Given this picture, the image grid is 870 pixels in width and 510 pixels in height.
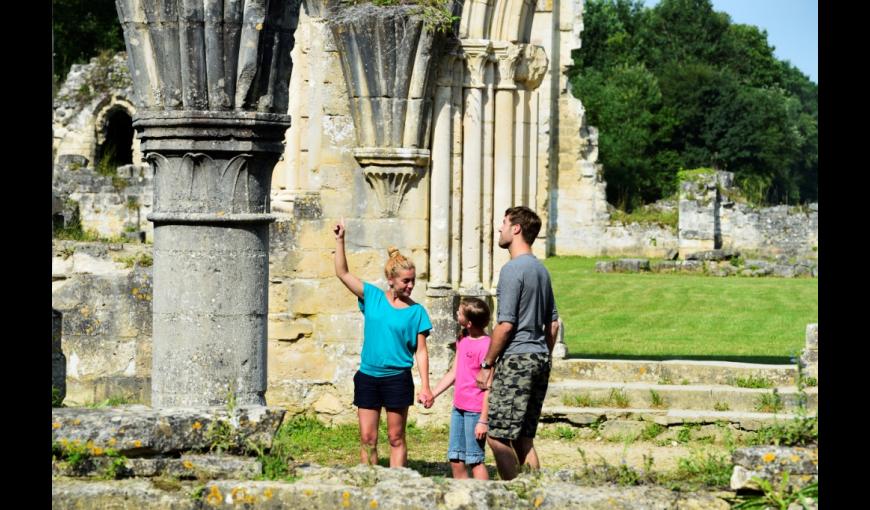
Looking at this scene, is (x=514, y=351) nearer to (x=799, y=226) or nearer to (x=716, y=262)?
(x=716, y=262)

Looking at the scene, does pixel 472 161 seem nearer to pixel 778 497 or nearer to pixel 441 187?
pixel 441 187

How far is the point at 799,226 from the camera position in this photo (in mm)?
38844

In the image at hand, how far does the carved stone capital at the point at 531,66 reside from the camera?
12156 millimetres

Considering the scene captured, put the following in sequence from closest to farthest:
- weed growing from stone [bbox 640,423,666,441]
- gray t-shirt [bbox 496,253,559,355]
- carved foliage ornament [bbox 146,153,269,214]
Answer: carved foliage ornament [bbox 146,153,269,214]
gray t-shirt [bbox 496,253,559,355]
weed growing from stone [bbox 640,423,666,441]

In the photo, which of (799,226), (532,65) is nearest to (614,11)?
(799,226)

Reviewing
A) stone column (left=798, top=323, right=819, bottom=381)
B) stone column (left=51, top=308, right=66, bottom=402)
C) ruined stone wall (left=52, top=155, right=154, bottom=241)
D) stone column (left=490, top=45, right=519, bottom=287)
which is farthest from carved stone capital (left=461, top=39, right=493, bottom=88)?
ruined stone wall (left=52, top=155, right=154, bottom=241)

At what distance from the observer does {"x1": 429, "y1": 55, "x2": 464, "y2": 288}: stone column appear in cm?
1155

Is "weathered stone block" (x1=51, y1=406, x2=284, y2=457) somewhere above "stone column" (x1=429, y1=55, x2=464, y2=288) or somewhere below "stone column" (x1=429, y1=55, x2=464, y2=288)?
below

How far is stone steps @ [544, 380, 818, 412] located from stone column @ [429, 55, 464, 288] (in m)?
1.33

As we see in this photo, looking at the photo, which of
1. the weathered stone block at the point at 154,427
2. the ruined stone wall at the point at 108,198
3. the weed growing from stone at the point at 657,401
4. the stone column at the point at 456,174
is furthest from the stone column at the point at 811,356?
the ruined stone wall at the point at 108,198

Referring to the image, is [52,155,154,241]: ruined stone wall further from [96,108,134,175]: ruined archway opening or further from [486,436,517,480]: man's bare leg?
[486,436,517,480]: man's bare leg

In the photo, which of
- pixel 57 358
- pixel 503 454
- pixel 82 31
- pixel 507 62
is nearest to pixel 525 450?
pixel 503 454

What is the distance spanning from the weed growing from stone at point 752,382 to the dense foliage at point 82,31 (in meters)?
34.2
